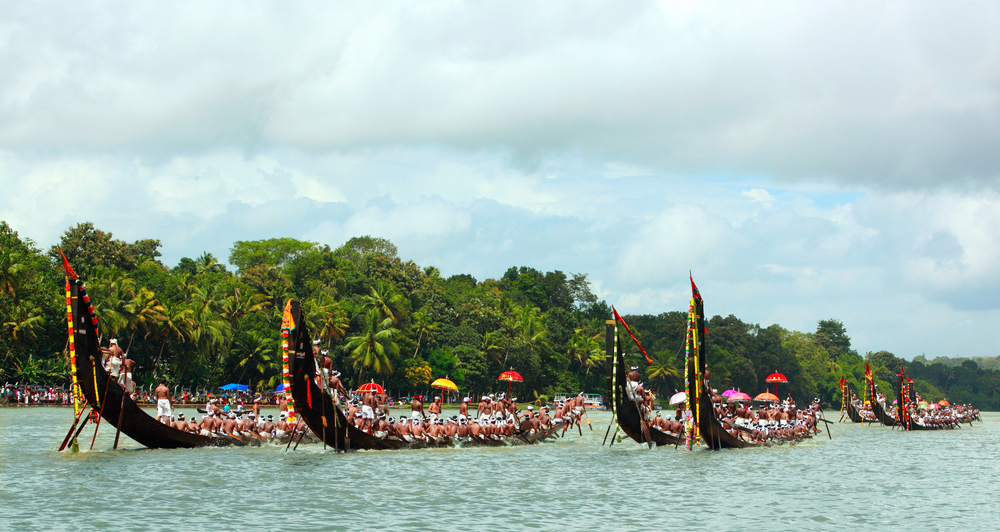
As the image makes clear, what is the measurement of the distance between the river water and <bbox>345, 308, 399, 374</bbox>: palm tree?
112ft

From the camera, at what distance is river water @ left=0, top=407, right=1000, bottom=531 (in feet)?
51.6

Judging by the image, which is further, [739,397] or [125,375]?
[739,397]

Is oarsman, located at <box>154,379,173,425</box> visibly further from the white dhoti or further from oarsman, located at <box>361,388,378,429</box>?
oarsman, located at <box>361,388,378,429</box>

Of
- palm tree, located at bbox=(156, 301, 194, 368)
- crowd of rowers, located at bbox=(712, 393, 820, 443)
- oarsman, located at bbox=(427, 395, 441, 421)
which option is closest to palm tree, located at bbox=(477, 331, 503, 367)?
palm tree, located at bbox=(156, 301, 194, 368)

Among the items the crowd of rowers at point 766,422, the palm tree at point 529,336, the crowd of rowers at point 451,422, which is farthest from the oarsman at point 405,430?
the palm tree at point 529,336

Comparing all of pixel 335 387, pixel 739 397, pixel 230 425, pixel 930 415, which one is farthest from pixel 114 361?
pixel 930 415

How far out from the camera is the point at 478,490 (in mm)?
19375

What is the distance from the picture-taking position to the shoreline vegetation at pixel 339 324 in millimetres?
53344

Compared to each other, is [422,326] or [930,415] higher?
[422,326]

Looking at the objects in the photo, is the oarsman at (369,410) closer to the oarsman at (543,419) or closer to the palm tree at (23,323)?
the oarsman at (543,419)

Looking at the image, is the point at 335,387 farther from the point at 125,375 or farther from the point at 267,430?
→ the point at 125,375

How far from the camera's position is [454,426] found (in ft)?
96.7

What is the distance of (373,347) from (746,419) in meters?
34.1

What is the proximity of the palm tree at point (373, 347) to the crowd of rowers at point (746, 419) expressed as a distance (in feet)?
106
